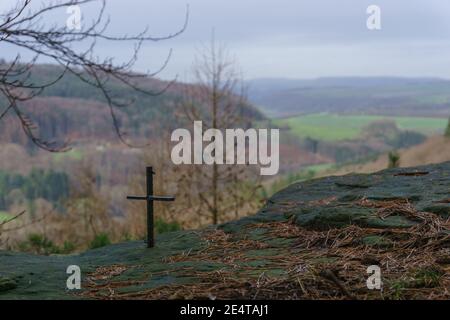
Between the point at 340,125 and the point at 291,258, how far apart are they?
10655 centimetres

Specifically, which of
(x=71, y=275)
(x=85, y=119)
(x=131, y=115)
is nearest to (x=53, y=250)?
(x=71, y=275)

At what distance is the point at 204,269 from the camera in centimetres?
464

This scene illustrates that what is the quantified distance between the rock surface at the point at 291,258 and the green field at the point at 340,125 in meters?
84.2

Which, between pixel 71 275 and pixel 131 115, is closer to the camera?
pixel 71 275

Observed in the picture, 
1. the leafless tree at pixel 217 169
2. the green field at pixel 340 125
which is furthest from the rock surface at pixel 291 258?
the green field at pixel 340 125

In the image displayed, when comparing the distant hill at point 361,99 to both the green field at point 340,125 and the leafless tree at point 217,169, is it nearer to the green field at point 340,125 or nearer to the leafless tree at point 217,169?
the green field at point 340,125

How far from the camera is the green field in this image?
95.9 metres

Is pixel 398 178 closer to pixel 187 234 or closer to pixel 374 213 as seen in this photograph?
pixel 374 213

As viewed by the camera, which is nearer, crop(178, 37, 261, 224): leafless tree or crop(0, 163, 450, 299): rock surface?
crop(0, 163, 450, 299): rock surface

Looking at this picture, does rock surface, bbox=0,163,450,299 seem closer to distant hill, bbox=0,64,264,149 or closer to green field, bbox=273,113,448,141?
distant hill, bbox=0,64,264,149

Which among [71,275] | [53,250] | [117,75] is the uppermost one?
[117,75]

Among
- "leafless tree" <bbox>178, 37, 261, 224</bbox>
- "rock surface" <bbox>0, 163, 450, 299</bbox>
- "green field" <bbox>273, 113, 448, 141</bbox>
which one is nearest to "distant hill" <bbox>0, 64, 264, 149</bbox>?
"green field" <bbox>273, 113, 448, 141</bbox>

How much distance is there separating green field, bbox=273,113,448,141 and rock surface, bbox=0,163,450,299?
84159 millimetres
